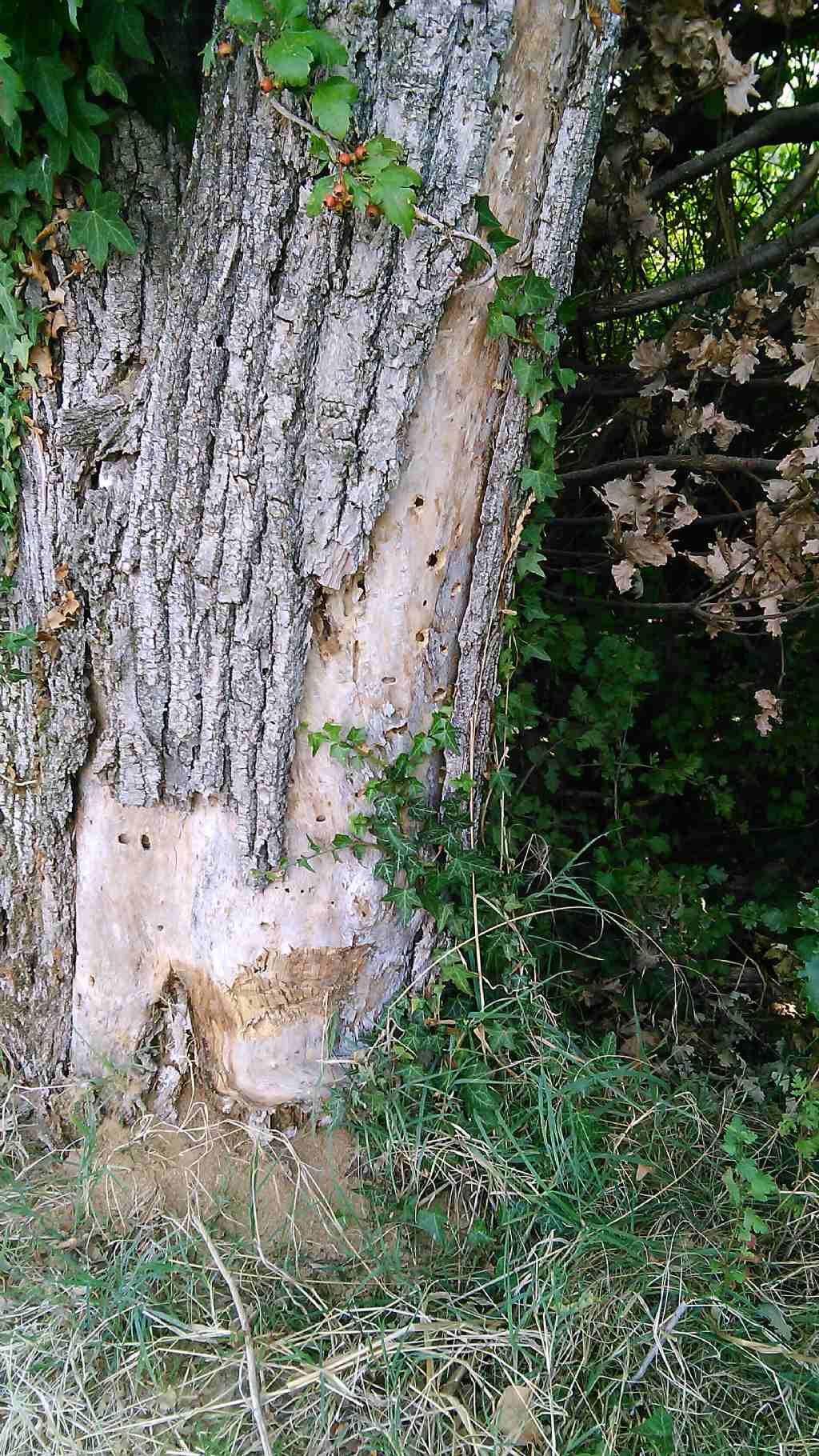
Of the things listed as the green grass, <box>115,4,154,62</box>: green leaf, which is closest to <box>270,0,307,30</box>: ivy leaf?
<box>115,4,154,62</box>: green leaf

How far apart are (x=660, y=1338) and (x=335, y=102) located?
2.15 m

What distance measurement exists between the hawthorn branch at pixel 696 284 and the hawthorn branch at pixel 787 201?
54 mm

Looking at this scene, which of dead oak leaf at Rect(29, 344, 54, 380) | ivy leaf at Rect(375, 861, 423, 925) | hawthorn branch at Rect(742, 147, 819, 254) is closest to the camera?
dead oak leaf at Rect(29, 344, 54, 380)

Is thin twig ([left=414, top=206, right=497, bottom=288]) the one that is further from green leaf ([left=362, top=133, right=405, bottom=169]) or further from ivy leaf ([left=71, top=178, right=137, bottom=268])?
ivy leaf ([left=71, top=178, right=137, bottom=268])

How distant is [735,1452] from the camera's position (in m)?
1.66

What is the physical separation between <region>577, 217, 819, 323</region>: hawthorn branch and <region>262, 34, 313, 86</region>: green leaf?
3.90 ft

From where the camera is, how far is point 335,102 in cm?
136

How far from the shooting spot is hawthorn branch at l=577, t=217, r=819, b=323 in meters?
2.29

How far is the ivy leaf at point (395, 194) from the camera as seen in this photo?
142 centimetres

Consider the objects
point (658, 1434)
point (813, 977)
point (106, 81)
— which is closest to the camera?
point (106, 81)

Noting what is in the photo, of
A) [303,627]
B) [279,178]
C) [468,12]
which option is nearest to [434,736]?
[303,627]

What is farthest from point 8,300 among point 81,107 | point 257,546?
point 257,546

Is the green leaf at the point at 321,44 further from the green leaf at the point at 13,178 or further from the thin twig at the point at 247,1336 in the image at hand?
the thin twig at the point at 247,1336

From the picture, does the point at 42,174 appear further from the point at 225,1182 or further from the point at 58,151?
the point at 225,1182
